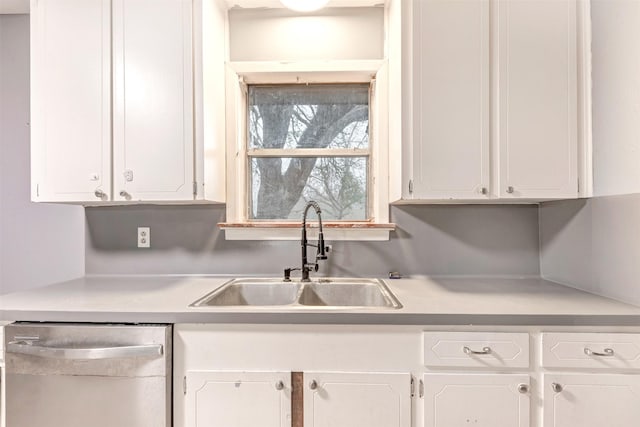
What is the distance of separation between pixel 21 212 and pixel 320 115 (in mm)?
1781

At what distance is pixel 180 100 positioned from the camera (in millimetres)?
1532

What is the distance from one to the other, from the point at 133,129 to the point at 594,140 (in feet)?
6.59

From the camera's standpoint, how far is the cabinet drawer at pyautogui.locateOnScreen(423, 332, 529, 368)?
3.81 ft

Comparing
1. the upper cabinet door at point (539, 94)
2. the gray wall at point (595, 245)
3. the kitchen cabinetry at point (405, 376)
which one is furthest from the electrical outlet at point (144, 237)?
the gray wall at point (595, 245)

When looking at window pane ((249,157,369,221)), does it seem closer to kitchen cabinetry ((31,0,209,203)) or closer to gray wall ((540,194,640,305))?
kitchen cabinetry ((31,0,209,203))

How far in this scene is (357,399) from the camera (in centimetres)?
119

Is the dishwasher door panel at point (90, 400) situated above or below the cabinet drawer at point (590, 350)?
below

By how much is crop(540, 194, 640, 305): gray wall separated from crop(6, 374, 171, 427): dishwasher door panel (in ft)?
5.71

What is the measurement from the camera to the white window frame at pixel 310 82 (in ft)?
6.02

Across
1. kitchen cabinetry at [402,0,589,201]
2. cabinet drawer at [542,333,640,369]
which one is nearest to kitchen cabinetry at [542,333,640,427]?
cabinet drawer at [542,333,640,369]

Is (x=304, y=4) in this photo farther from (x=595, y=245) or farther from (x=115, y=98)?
(x=595, y=245)

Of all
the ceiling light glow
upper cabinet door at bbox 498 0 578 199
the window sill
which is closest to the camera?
upper cabinet door at bbox 498 0 578 199

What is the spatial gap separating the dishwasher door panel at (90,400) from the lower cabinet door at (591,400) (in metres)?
1.33

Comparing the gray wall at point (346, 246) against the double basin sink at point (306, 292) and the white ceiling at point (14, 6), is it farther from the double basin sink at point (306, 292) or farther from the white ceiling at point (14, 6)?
the white ceiling at point (14, 6)
